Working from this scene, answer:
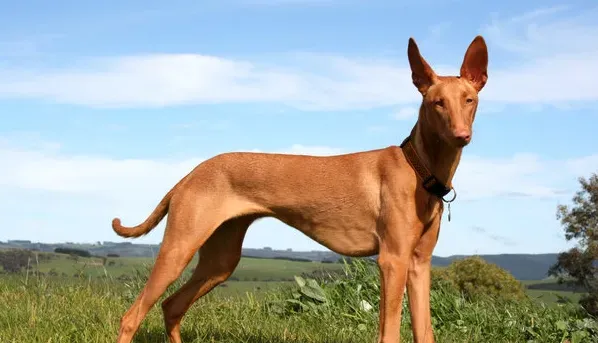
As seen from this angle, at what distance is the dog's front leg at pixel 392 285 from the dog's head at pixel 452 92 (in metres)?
0.94

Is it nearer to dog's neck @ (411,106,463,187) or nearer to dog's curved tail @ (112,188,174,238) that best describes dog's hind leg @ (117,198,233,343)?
dog's curved tail @ (112,188,174,238)

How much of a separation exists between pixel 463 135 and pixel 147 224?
3.07 meters

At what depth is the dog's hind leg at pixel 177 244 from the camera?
20.6 ft

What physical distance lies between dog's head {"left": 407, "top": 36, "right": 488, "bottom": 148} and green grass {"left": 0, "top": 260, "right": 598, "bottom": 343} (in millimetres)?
2715

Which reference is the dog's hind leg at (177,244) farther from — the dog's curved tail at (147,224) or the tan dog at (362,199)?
the dog's curved tail at (147,224)

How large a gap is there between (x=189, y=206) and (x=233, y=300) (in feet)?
12.0

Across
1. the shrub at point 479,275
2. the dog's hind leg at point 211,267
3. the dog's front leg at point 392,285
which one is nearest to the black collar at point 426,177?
the dog's front leg at point 392,285

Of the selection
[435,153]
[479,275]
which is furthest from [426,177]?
[479,275]

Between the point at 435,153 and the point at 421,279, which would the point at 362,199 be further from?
the point at 421,279

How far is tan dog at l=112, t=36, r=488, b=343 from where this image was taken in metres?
5.73

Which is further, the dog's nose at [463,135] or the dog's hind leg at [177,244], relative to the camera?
the dog's hind leg at [177,244]

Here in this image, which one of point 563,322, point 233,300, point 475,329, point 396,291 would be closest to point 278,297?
point 233,300

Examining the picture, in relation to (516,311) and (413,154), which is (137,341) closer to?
(413,154)

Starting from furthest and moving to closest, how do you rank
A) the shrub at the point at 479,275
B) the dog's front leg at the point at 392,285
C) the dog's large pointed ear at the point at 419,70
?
the shrub at the point at 479,275 → the dog's large pointed ear at the point at 419,70 → the dog's front leg at the point at 392,285
